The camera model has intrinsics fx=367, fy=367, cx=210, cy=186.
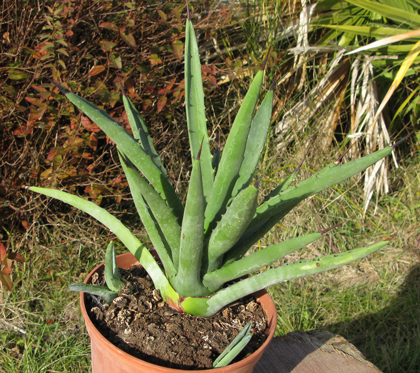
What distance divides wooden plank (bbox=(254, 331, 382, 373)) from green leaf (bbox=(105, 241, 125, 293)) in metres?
0.57

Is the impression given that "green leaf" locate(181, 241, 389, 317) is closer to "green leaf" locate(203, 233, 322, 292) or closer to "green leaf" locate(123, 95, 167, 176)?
"green leaf" locate(203, 233, 322, 292)

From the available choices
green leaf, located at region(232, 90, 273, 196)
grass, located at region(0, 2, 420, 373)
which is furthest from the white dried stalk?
green leaf, located at region(232, 90, 273, 196)

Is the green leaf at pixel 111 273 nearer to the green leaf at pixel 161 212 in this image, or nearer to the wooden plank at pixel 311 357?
the green leaf at pixel 161 212

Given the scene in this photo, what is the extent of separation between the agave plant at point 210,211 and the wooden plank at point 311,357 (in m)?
0.48

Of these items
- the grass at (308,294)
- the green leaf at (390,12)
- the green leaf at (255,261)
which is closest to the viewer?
the green leaf at (255,261)

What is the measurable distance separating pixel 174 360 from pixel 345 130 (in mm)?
2393

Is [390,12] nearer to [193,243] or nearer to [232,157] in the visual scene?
[232,157]

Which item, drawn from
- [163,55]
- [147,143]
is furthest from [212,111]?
[147,143]

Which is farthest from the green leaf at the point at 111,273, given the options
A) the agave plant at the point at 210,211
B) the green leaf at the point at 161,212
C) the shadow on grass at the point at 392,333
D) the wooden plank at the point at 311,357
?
the shadow on grass at the point at 392,333

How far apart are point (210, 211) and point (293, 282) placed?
1.47m

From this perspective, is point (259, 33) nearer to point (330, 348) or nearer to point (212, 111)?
point (212, 111)

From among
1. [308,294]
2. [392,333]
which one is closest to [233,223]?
[308,294]

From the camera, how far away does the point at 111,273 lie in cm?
88

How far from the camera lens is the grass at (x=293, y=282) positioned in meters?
1.62
